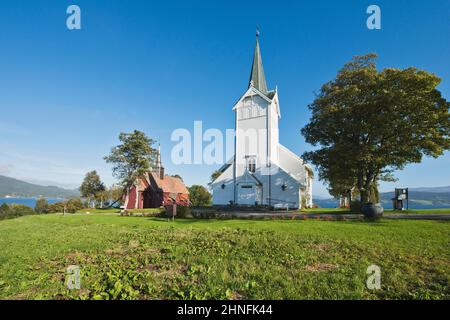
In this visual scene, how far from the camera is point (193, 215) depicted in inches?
788

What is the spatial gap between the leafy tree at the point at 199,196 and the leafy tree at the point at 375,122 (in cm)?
3555

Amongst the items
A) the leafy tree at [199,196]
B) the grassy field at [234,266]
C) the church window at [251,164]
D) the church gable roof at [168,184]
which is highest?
the church window at [251,164]

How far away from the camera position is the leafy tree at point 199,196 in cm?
5369

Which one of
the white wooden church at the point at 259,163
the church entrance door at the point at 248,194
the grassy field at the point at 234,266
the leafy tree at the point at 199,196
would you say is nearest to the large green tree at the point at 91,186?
the leafy tree at the point at 199,196

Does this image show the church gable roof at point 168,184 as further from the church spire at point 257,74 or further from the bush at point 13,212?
the church spire at point 257,74

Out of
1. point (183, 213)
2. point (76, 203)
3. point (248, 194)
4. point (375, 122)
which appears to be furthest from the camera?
point (76, 203)

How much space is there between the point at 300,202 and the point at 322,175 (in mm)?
6797

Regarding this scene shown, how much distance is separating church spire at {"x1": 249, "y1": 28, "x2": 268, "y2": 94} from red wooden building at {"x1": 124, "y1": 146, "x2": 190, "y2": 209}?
70.5 ft

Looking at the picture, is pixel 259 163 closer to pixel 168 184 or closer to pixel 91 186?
pixel 168 184

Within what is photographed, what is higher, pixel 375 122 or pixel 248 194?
pixel 375 122

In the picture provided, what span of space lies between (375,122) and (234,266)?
17663mm

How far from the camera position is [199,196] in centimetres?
5481

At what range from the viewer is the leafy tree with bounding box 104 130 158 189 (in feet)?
125

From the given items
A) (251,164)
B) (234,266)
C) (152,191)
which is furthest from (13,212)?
(234,266)
